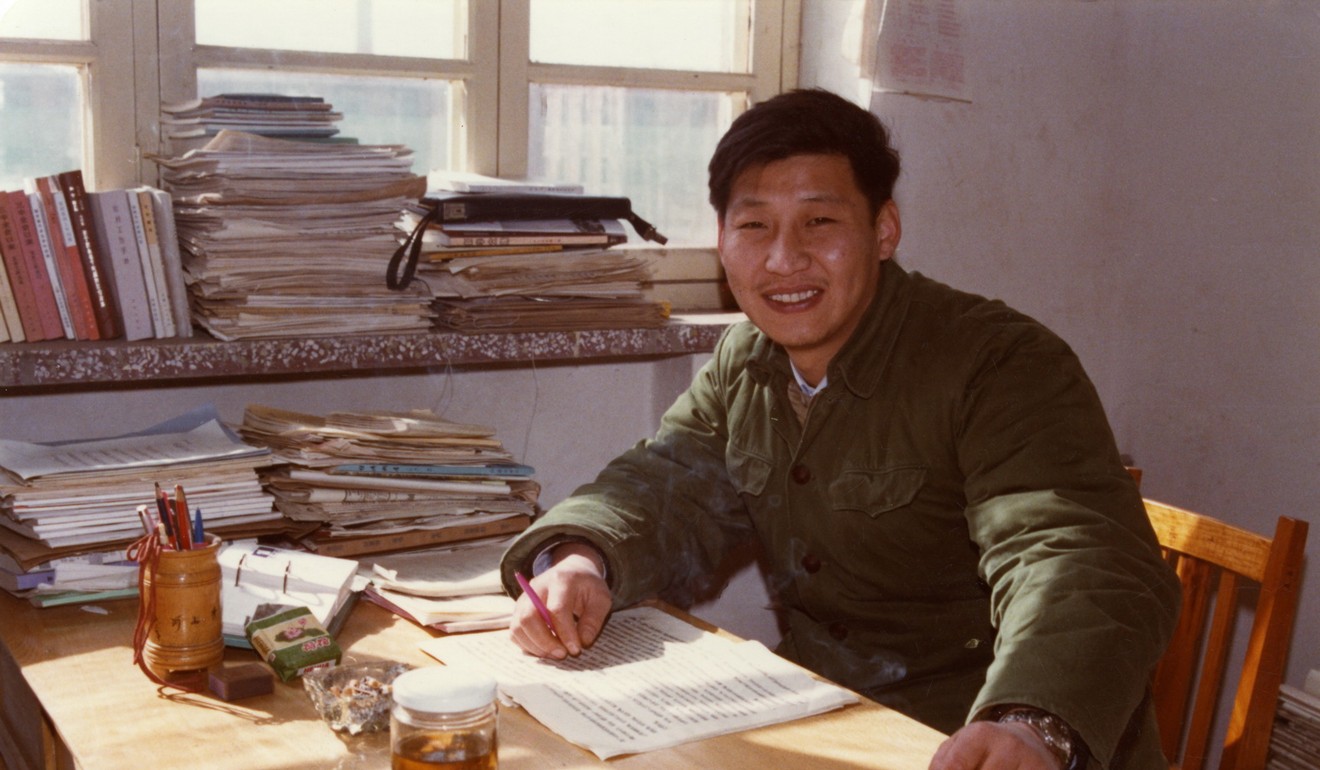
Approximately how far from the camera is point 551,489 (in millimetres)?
2445

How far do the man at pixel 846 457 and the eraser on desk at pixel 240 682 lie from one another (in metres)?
0.27

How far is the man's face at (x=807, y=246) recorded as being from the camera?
1.68m

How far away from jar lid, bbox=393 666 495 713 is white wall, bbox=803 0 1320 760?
5.62 ft

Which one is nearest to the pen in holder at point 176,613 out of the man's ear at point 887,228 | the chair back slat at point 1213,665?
the man's ear at point 887,228

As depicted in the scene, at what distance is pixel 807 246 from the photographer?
1689 mm

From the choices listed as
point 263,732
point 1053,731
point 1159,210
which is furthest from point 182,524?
point 1159,210

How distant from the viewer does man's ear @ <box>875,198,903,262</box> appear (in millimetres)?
1736

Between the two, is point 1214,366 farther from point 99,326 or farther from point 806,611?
point 99,326

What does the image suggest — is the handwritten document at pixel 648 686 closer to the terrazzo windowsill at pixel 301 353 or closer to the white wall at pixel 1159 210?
the terrazzo windowsill at pixel 301 353

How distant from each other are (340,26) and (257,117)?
346 mm

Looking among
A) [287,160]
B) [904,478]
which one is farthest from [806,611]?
[287,160]

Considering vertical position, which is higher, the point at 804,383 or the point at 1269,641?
the point at 804,383

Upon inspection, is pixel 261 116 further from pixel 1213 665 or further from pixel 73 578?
pixel 1213 665

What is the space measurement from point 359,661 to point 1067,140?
1.92 metres
